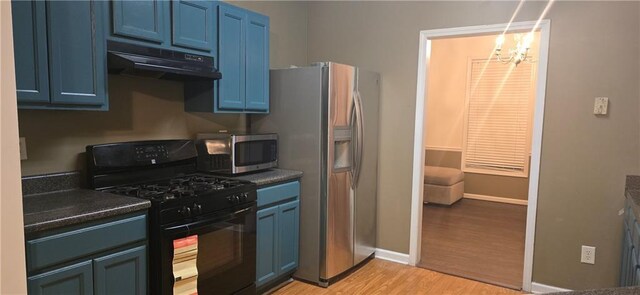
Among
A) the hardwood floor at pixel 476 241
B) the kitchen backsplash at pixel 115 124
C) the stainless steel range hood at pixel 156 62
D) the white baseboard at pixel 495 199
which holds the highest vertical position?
the stainless steel range hood at pixel 156 62

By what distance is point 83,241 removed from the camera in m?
1.87

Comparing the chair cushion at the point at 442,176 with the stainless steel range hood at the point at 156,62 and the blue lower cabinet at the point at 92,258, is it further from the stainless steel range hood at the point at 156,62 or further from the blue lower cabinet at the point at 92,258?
→ the blue lower cabinet at the point at 92,258

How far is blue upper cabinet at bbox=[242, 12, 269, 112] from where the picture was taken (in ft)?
10.2

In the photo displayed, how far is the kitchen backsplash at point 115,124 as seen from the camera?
7.39 ft

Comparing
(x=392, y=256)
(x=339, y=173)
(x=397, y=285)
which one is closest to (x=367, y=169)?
(x=339, y=173)

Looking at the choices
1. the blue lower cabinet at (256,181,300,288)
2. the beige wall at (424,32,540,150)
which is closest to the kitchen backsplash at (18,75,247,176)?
the blue lower cabinet at (256,181,300,288)

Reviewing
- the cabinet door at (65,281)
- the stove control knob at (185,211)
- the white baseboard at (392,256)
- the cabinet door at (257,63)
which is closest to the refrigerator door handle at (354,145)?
the cabinet door at (257,63)

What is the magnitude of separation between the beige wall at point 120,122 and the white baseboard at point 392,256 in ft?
5.59

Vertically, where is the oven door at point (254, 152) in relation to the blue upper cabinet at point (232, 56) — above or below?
below

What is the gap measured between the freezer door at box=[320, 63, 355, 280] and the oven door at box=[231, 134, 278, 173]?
1.50 ft

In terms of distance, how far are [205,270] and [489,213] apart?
14.7 ft

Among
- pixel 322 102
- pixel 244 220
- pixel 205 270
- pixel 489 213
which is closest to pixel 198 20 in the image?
pixel 322 102

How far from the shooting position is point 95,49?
2.15 meters

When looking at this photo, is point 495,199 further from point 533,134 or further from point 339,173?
point 339,173
